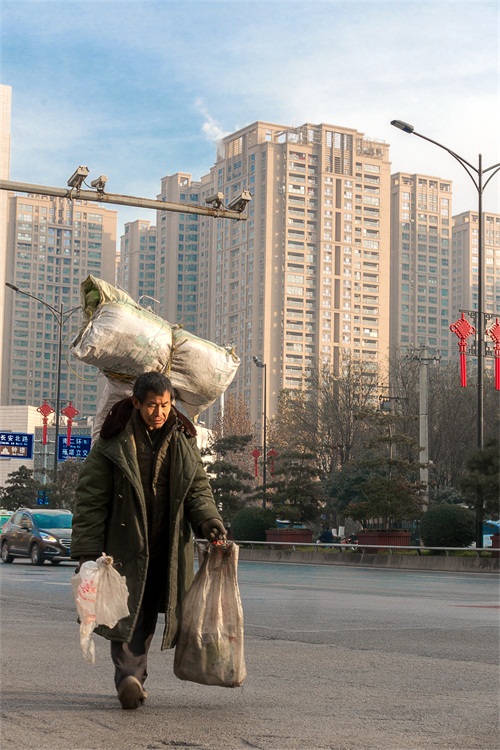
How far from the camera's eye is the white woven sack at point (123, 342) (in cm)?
722

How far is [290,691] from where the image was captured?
6633 mm

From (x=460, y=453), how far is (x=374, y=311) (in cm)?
11207

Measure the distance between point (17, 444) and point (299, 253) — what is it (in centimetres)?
11689

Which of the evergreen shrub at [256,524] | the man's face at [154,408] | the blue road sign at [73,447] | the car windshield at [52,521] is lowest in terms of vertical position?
the evergreen shrub at [256,524]

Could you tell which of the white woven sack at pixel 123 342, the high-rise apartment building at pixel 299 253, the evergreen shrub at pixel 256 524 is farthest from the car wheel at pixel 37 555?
the high-rise apartment building at pixel 299 253

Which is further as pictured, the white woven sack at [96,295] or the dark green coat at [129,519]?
the white woven sack at [96,295]

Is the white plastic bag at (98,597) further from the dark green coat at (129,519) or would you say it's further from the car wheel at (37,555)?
the car wheel at (37,555)

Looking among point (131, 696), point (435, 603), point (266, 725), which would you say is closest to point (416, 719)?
point (266, 725)

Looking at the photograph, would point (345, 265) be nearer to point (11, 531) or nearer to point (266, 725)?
point (11, 531)

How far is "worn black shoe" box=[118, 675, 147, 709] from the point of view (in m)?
A: 5.72

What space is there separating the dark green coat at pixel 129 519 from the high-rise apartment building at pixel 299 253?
500 feet

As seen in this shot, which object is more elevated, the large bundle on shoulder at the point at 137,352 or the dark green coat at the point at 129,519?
the large bundle on shoulder at the point at 137,352

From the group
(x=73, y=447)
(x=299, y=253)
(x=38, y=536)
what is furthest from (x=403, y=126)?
(x=299, y=253)

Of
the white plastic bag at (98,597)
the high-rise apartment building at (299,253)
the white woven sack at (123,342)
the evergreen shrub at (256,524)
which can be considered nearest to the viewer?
the white plastic bag at (98,597)
